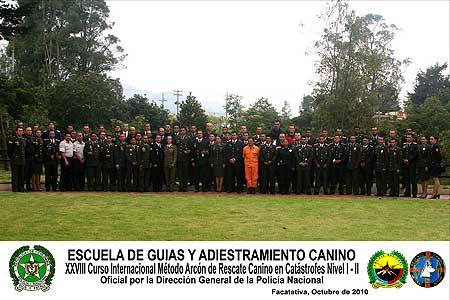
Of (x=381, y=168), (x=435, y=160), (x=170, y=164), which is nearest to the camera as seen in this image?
(x=435, y=160)

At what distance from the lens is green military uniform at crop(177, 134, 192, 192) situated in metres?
13.9

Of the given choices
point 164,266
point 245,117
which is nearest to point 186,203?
point 164,266

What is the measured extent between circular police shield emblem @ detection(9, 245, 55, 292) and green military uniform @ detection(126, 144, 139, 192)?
7936 millimetres

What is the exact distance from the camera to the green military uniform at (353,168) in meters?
13.4

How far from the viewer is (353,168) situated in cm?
1345

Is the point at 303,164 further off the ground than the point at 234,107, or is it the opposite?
the point at 234,107

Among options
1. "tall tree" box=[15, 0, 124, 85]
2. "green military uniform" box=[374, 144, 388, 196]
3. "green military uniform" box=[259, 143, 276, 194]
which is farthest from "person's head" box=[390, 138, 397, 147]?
"tall tree" box=[15, 0, 124, 85]

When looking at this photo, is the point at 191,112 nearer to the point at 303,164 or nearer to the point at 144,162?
the point at 144,162

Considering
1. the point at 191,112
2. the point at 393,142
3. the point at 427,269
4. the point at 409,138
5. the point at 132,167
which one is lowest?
the point at 427,269

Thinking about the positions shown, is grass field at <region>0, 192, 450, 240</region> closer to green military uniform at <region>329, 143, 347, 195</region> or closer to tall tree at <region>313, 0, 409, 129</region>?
green military uniform at <region>329, 143, 347, 195</region>

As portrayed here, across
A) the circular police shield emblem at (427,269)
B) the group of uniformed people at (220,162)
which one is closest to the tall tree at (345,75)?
the group of uniformed people at (220,162)

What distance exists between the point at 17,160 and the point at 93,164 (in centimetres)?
181

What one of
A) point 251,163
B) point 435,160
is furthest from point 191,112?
point 435,160

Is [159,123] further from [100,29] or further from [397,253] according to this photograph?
[397,253]
